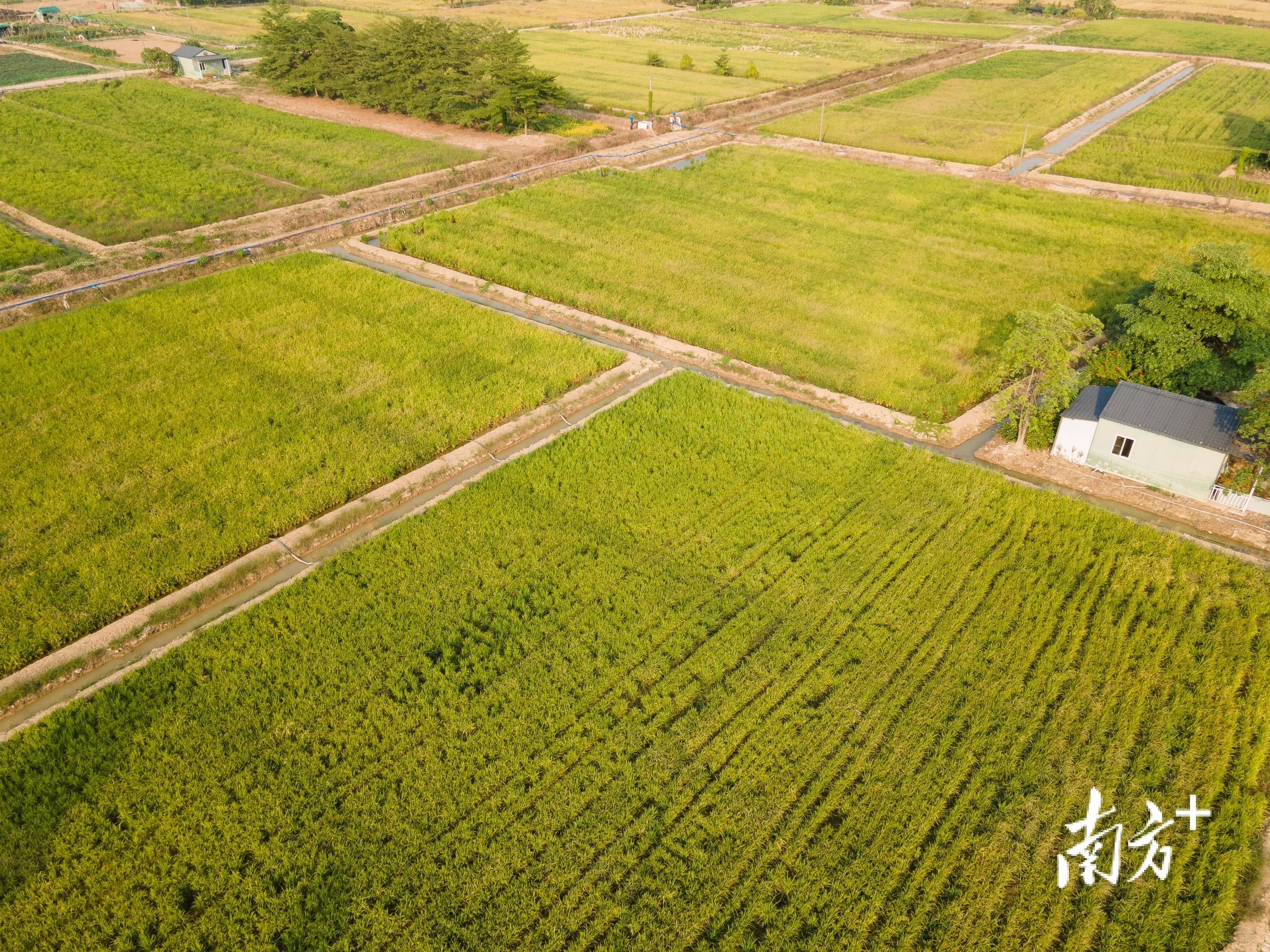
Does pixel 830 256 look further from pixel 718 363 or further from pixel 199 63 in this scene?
pixel 199 63

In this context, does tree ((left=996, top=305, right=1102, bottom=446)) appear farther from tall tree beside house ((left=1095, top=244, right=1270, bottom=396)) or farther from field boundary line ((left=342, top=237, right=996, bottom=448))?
tall tree beside house ((left=1095, top=244, right=1270, bottom=396))

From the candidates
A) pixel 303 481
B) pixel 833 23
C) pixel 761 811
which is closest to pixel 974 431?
pixel 761 811

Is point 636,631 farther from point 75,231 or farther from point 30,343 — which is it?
point 75,231

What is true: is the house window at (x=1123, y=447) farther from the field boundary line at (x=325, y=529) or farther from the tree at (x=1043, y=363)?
the field boundary line at (x=325, y=529)

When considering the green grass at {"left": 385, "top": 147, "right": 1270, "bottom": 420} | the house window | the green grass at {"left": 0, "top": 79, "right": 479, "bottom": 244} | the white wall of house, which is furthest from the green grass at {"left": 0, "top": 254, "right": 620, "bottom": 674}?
Answer: the house window

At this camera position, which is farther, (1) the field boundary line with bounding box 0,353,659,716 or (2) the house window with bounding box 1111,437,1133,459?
(2) the house window with bounding box 1111,437,1133,459

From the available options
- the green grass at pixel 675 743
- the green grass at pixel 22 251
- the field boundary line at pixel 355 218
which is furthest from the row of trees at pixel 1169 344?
the green grass at pixel 22 251

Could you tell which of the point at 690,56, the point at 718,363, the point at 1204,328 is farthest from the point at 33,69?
the point at 1204,328
